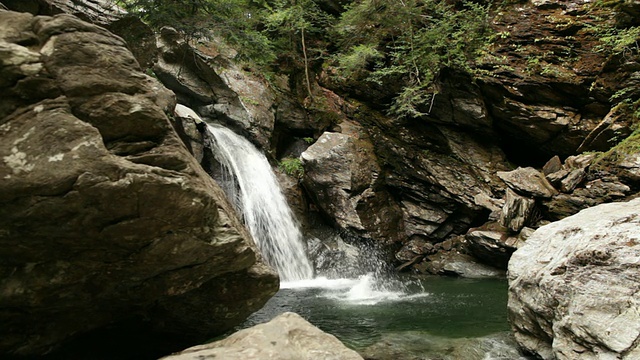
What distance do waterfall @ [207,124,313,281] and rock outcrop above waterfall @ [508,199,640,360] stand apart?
8446 mm

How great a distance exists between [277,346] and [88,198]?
1968 millimetres

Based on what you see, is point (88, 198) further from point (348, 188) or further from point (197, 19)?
point (348, 188)

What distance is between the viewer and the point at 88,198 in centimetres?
314

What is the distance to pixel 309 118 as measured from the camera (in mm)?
16938

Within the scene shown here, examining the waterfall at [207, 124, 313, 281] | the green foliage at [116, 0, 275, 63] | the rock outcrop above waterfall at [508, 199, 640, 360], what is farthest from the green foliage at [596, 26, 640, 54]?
the waterfall at [207, 124, 313, 281]

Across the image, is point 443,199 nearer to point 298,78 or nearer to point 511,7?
point 511,7

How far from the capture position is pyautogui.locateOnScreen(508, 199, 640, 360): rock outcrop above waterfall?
11.8ft

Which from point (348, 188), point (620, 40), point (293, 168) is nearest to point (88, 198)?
point (348, 188)

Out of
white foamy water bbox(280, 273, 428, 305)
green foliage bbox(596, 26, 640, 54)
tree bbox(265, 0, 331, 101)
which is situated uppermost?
tree bbox(265, 0, 331, 101)

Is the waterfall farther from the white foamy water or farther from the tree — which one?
the tree

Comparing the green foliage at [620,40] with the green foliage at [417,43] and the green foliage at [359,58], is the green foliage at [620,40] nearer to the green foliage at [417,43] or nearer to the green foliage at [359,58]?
the green foliage at [417,43]

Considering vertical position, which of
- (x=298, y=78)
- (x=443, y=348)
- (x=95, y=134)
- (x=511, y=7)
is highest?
(x=511, y=7)

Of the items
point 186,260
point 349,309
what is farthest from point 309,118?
point 186,260

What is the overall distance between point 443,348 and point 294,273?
25.2 feet
